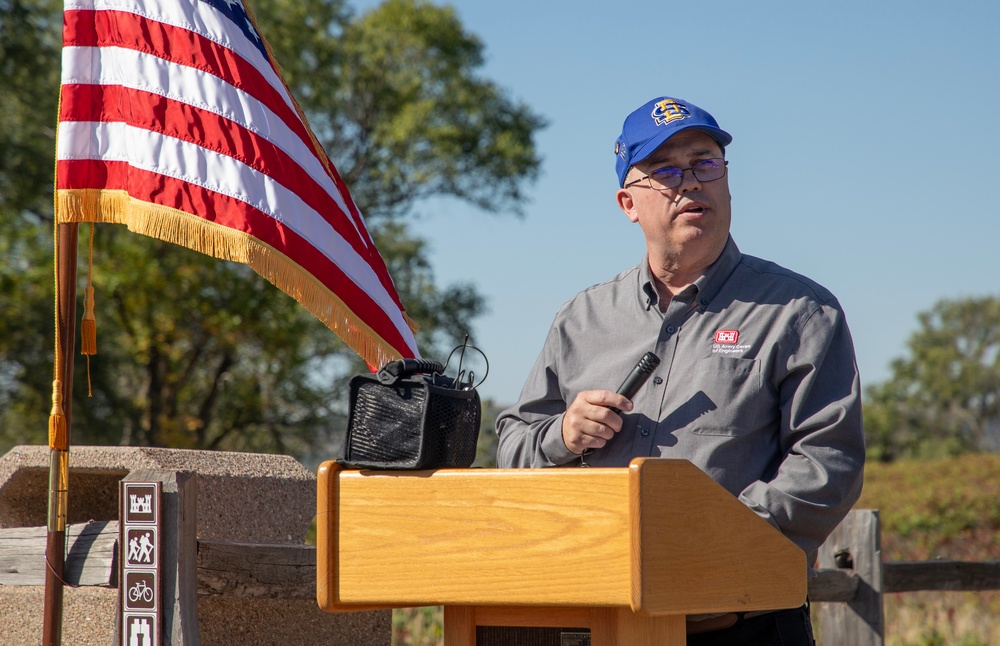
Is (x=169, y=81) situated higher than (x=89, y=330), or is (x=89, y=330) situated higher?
(x=169, y=81)

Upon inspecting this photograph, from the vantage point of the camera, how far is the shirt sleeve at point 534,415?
8.44ft

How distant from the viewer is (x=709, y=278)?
8.62 ft

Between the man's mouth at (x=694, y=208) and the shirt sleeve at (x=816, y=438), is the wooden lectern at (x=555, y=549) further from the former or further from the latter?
the man's mouth at (x=694, y=208)

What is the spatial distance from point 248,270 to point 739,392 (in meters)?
13.6

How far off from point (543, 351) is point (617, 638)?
111 cm

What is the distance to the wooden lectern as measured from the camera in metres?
1.72

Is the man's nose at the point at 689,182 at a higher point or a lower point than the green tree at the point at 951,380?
lower

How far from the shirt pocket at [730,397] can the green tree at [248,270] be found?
12189mm

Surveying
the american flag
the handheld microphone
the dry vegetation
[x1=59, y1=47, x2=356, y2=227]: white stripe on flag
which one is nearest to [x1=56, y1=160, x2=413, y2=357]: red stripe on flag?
the american flag

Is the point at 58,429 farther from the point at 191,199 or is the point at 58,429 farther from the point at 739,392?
the point at 739,392

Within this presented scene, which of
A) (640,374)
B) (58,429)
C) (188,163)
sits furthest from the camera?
(188,163)

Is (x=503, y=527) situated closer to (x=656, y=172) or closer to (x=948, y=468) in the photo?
(x=656, y=172)

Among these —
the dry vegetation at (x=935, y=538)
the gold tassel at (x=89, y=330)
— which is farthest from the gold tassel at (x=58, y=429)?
Answer: the dry vegetation at (x=935, y=538)

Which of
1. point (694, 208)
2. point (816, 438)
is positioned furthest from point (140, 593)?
point (816, 438)
